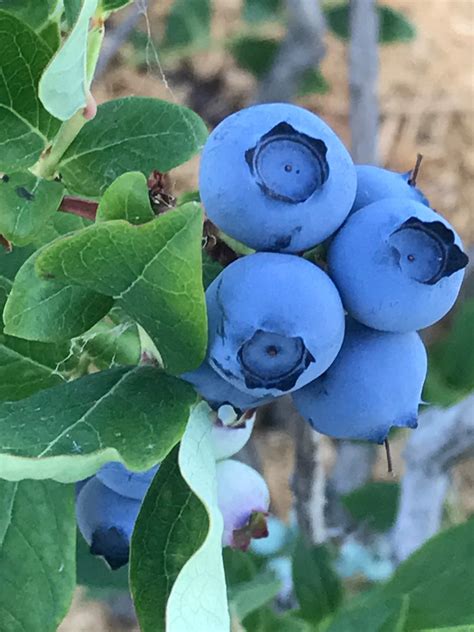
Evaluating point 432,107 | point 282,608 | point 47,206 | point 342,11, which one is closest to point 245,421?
point 47,206

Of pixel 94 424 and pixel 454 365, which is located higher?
pixel 94 424

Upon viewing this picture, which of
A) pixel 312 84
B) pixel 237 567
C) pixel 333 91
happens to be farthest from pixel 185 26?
pixel 237 567

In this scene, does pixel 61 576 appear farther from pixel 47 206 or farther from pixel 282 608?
pixel 282 608

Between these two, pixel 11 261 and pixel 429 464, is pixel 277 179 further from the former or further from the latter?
pixel 429 464

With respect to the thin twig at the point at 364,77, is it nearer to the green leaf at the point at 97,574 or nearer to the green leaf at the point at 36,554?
the green leaf at the point at 97,574

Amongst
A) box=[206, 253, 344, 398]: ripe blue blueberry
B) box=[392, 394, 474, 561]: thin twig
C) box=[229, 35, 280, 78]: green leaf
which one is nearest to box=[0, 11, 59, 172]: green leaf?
box=[206, 253, 344, 398]: ripe blue blueberry

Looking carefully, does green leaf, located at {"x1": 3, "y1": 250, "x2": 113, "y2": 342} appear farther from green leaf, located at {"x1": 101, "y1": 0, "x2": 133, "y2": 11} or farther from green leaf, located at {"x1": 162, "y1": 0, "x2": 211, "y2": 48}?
green leaf, located at {"x1": 162, "y1": 0, "x2": 211, "y2": 48}

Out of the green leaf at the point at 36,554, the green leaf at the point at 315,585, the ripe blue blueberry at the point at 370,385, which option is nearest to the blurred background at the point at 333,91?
the green leaf at the point at 315,585

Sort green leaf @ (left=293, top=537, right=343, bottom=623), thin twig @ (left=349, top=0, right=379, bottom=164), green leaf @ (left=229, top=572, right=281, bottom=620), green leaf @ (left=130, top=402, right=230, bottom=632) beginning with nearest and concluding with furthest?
green leaf @ (left=130, top=402, right=230, bottom=632) < green leaf @ (left=229, top=572, right=281, bottom=620) < green leaf @ (left=293, top=537, right=343, bottom=623) < thin twig @ (left=349, top=0, right=379, bottom=164)
